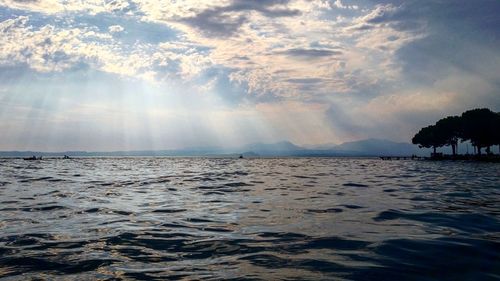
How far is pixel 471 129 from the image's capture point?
110 metres

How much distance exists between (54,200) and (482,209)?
17232mm

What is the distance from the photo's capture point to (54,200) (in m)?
17.0

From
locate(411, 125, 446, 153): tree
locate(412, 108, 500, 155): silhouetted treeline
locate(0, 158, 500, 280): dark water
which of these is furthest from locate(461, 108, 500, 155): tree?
locate(0, 158, 500, 280): dark water

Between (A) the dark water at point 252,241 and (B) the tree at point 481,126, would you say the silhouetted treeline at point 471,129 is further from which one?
(A) the dark water at point 252,241

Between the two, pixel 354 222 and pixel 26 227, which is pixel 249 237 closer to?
pixel 354 222

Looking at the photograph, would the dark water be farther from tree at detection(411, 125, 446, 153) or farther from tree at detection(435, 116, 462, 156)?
tree at detection(411, 125, 446, 153)

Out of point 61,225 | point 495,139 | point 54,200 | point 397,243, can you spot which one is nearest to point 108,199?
point 54,200

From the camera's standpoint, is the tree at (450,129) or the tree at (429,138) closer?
the tree at (450,129)

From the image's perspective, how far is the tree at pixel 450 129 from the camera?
4914 inches

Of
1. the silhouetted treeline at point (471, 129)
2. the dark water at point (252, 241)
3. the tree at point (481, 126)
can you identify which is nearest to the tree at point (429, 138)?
the silhouetted treeline at point (471, 129)

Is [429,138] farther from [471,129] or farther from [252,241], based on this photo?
[252,241]

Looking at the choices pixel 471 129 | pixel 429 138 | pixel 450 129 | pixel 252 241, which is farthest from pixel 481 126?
pixel 252 241

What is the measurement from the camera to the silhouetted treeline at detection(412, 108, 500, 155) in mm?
107188

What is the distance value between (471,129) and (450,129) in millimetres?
18175
